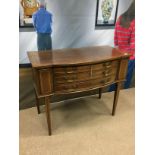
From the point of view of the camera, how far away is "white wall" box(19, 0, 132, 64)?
3.04 m

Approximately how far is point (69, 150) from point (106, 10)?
8.47 ft

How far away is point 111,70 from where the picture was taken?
1668 mm

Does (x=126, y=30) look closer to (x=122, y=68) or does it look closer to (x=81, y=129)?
(x=122, y=68)

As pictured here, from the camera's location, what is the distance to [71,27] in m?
3.20

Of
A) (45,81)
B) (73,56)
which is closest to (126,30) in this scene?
(73,56)

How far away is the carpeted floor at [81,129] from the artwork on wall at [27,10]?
1598 mm

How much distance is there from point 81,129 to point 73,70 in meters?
0.67

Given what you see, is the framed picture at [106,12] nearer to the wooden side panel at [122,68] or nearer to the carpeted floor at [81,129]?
the carpeted floor at [81,129]

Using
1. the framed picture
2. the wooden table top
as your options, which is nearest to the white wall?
the framed picture

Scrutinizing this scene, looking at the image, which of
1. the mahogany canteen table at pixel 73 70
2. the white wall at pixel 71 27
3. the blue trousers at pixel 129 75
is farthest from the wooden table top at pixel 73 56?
the white wall at pixel 71 27

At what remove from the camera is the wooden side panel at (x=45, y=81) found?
1.40m
